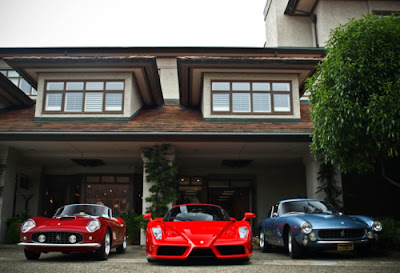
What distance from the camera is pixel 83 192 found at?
59.1 ft

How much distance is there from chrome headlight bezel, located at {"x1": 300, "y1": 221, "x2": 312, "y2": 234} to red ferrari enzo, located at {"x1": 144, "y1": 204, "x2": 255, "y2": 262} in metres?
1.31

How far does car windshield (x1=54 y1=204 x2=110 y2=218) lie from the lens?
9.68m

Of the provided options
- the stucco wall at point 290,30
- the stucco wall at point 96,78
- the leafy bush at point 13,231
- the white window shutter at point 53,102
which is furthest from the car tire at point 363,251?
the stucco wall at point 290,30

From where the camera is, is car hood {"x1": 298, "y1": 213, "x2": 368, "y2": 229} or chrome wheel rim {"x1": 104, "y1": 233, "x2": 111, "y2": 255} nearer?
car hood {"x1": 298, "y1": 213, "x2": 368, "y2": 229}

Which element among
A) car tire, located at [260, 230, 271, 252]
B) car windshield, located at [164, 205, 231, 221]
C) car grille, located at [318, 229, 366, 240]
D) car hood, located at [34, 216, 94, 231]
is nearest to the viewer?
car hood, located at [34, 216, 94, 231]

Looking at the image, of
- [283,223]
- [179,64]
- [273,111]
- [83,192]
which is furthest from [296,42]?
[283,223]

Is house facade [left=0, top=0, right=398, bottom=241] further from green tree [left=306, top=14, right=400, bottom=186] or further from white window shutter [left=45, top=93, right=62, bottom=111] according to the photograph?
green tree [left=306, top=14, right=400, bottom=186]

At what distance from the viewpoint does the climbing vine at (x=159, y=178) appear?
13258 mm

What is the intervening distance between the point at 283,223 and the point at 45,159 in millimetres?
11793

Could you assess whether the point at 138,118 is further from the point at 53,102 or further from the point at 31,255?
the point at 31,255

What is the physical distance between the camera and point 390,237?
9.23 metres

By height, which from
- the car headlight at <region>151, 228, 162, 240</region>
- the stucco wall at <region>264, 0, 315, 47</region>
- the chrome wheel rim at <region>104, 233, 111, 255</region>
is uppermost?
the stucco wall at <region>264, 0, 315, 47</region>

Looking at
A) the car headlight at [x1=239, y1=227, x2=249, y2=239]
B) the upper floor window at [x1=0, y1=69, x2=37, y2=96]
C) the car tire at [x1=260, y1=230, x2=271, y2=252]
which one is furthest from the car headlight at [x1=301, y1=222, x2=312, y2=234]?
the upper floor window at [x1=0, y1=69, x2=37, y2=96]

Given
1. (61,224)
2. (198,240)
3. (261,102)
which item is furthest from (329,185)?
(61,224)
